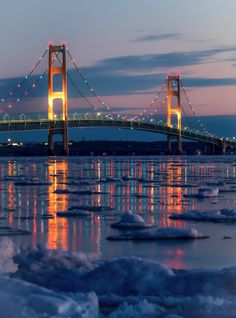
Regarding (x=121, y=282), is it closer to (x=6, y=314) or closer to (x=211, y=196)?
(x=6, y=314)

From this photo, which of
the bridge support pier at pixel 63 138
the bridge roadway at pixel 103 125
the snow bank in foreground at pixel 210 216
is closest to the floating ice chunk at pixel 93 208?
the snow bank in foreground at pixel 210 216

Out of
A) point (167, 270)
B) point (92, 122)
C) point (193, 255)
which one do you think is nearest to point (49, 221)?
point (193, 255)

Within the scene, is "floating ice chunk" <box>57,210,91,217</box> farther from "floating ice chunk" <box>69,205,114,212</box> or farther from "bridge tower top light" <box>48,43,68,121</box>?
"bridge tower top light" <box>48,43,68,121</box>

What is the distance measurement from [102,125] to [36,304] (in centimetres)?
4685

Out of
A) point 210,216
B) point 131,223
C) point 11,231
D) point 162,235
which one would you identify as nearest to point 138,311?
point 162,235

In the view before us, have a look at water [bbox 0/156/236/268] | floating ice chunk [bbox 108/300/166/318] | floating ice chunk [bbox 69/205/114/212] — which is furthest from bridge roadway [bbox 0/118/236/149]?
floating ice chunk [bbox 108/300/166/318]

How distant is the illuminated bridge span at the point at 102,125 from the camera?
46.6 m

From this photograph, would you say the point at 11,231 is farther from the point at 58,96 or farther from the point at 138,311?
the point at 58,96

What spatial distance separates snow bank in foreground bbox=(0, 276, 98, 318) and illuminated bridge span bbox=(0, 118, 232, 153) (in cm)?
4203

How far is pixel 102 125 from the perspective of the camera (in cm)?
5009

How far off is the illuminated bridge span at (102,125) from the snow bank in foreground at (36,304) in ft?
138

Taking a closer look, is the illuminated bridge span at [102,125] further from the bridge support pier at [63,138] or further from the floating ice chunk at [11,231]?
the floating ice chunk at [11,231]

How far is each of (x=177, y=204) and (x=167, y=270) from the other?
5795 millimetres

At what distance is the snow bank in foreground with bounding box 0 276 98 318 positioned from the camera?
3.27 metres
